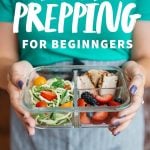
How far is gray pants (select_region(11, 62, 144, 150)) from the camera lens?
2.39 feet

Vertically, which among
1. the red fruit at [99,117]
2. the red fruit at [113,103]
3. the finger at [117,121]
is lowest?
the finger at [117,121]

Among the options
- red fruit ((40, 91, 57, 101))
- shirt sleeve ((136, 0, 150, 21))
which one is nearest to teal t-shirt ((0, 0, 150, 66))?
shirt sleeve ((136, 0, 150, 21))

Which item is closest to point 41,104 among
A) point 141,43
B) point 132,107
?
point 132,107

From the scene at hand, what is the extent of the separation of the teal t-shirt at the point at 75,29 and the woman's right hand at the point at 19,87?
4 centimetres

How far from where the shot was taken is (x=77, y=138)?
0.73 m

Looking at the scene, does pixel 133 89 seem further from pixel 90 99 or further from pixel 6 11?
pixel 6 11

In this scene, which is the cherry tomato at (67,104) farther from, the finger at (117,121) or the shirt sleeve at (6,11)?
the shirt sleeve at (6,11)

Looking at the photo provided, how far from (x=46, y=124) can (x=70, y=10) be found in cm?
20

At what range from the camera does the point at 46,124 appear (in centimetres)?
62

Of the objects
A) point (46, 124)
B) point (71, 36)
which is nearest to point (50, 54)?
point (71, 36)

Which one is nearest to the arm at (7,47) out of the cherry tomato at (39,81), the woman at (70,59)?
the woman at (70,59)

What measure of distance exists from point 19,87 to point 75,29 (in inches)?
5.7

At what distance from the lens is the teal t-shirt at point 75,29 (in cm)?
Result: 71

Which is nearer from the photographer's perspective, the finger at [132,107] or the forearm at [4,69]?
the finger at [132,107]
